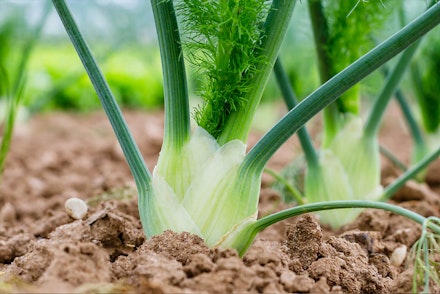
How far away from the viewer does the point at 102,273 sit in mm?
983

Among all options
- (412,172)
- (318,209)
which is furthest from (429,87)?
(318,209)

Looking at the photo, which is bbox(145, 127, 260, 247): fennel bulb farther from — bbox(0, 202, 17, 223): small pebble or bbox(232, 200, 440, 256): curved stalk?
bbox(0, 202, 17, 223): small pebble

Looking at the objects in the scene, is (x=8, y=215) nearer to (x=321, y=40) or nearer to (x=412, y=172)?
(x=321, y=40)

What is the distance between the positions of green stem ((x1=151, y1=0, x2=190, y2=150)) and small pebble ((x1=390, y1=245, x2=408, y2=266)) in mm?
533

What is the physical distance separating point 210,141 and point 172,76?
0.49ft

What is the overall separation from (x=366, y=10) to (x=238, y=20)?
0.68 metres

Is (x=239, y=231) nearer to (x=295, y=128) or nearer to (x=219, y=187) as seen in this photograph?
(x=219, y=187)

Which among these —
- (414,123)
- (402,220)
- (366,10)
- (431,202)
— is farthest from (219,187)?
(414,123)

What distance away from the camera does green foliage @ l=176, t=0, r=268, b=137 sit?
120 cm

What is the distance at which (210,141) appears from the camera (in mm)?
1245

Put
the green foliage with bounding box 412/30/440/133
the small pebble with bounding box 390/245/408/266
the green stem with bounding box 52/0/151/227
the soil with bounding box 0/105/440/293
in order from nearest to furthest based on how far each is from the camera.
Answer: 1. the soil with bounding box 0/105/440/293
2. the green stem with bounding box 52/0/151/227
3. the small pebble with bounding box 390/245/408/266
4. the green foliage with bounding box 412/30/440/133

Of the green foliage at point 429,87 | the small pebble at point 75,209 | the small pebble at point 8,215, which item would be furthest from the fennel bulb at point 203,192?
the green foliage at point 429,87

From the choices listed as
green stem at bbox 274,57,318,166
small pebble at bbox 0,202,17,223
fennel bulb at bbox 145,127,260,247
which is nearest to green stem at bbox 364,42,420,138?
green stem at bbox 274,57,318,166

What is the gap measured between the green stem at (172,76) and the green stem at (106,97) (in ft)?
0.27
